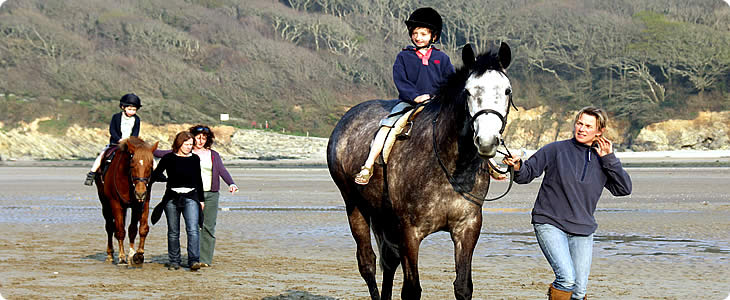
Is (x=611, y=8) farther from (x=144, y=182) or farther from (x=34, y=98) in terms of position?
(x=144, y=182)

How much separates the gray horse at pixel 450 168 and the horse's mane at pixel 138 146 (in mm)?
4367

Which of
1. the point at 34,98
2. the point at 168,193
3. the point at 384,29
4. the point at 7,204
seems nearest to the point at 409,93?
the point at 168,193

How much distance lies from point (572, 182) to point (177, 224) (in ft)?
20.0

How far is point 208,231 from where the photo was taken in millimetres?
10703

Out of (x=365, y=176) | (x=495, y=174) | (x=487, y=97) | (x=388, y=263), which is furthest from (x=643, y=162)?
(x=487, y=97)

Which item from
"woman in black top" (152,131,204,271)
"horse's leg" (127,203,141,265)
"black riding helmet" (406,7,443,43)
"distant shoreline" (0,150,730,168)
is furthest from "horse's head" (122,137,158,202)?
"distant shoreline" (0,150,730,168)

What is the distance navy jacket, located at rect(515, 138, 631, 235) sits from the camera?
5.87 m

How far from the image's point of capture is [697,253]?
11617 mm

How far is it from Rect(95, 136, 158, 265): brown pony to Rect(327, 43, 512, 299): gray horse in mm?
4284

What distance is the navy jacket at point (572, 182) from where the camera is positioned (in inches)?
231

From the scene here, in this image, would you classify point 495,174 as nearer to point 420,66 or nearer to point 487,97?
point 487,97

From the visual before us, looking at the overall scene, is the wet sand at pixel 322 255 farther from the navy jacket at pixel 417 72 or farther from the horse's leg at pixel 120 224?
the navy jacket at pixel 417 72

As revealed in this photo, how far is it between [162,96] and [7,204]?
44.8 m

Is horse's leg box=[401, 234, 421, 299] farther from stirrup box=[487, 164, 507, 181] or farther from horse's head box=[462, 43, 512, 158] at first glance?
horse's head box=[462, 43, 512, 158]
